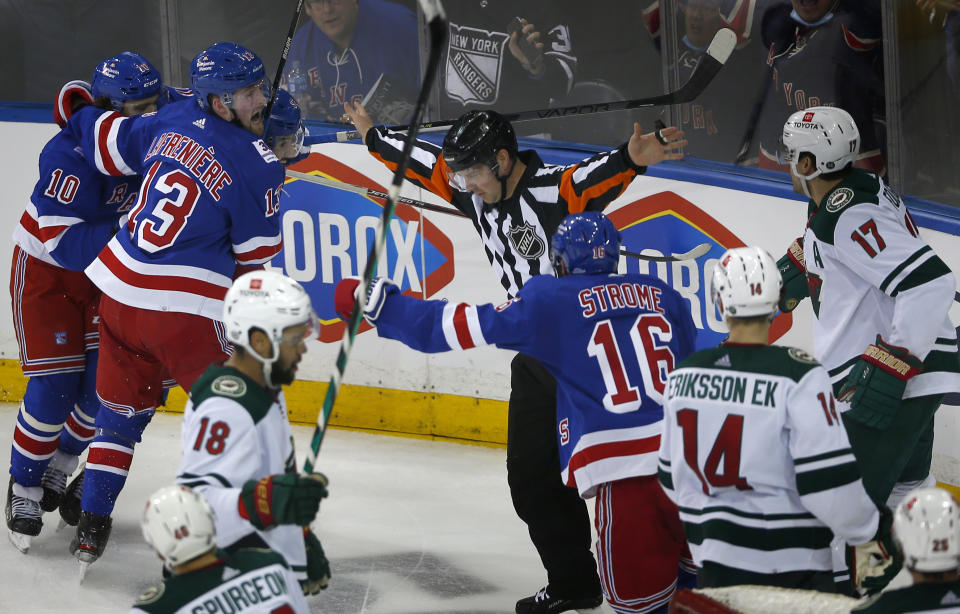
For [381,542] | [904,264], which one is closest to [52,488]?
[381,542]

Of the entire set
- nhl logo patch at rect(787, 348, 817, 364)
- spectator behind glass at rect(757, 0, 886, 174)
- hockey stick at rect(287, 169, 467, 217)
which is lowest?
nhl logo patch at rect(787, 348, 817, 364)

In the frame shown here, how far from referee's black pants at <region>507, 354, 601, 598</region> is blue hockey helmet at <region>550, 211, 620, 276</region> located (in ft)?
2.11

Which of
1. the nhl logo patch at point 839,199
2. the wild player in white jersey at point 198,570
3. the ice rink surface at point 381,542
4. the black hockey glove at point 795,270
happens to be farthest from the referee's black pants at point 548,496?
the wild player in white jersey at point 198,570

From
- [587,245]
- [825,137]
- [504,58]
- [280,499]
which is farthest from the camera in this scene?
[504,58]

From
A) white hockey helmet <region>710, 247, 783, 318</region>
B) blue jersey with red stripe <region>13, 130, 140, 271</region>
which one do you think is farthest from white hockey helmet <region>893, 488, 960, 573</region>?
blue jersey with red stripe <region>13, 130, 140, 271</region>

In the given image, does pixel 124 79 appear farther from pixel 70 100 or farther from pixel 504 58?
pixel 504 58

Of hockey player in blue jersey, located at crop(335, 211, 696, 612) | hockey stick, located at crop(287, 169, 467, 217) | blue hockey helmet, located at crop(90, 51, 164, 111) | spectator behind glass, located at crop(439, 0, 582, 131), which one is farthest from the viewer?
spectator behind glass, located at crop(439, 0, 582, 131)

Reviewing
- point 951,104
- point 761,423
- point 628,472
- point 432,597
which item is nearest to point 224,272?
point 432,597

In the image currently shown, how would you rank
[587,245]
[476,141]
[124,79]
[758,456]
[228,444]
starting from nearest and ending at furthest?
[228,444] → [758,456] → [587,245] → [476,141] → [124,79]

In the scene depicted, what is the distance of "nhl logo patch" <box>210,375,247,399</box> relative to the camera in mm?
2412

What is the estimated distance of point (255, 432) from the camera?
241 centimetres

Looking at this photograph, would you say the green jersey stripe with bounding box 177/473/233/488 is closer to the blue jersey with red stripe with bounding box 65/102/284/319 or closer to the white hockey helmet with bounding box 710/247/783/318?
the white hockey helmet with bounding box 710/247/783/318

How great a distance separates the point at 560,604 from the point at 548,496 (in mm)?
327

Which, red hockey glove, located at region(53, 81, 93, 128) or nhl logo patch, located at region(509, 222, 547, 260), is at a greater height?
red hockey glove, located at region(53, 81, 93, 128)
